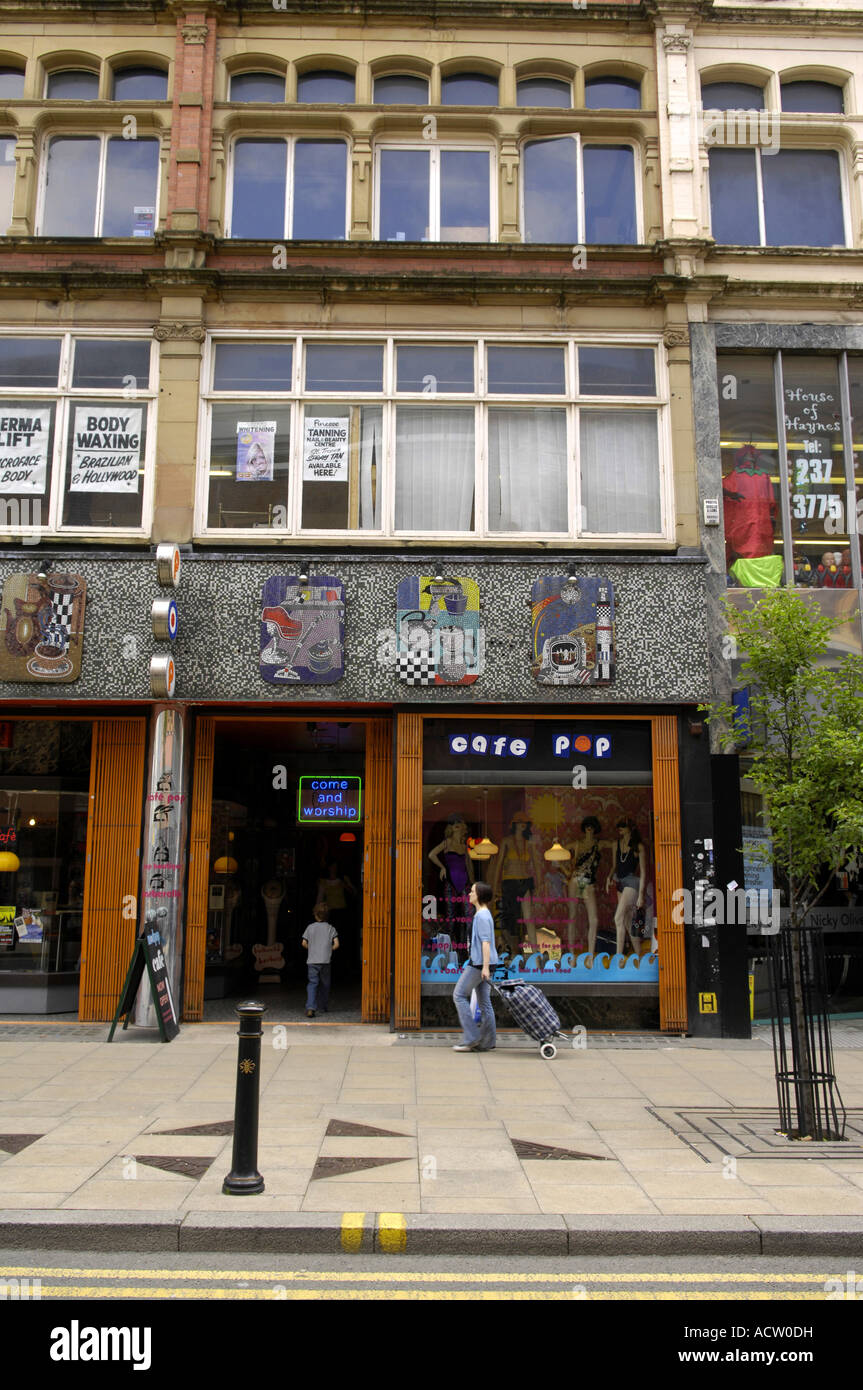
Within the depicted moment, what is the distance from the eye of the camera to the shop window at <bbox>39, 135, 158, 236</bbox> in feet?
45.8

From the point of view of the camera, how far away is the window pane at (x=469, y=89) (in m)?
14.4

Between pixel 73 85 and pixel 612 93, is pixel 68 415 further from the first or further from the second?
pixel 612 93

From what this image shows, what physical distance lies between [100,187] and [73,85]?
166 centimetres

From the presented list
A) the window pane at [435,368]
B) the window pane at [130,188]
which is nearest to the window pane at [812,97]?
the window pane at [435,368]

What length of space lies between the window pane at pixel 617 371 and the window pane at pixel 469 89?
4097 mm

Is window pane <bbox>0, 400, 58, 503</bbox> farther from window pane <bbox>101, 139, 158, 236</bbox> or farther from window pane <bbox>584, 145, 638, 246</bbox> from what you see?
window pane <bbox>584, 145, 638, 246</bbox>

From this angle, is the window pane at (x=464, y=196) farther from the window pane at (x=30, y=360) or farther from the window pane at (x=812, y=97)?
the window pane at (x=30, y=360)

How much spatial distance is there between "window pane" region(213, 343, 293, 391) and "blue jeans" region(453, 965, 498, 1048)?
8020 millimetres

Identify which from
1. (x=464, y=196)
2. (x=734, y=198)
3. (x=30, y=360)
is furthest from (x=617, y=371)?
(x=30, y=360)

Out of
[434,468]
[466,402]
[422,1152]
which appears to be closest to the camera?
[422,1152]

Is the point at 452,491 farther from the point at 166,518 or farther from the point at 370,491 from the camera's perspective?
the point at 166,518

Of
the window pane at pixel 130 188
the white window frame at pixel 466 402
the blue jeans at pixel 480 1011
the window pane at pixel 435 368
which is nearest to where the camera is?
the blue jeans at pixel 480 1011

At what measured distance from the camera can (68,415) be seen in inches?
525
